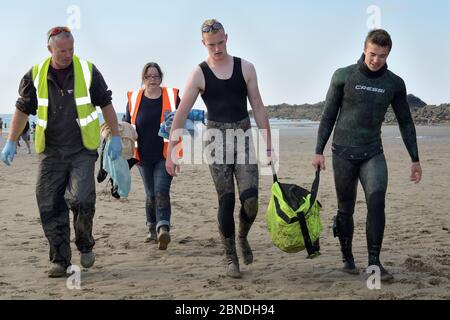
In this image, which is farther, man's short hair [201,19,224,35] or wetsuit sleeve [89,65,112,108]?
wetsuit sleeve [89,65,112,108]

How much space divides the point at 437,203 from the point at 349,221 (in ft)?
15.2

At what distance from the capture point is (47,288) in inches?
208

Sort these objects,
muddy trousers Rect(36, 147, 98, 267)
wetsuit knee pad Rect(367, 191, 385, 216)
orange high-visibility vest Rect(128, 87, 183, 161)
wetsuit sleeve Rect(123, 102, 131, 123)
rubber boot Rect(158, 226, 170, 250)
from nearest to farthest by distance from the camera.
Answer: wetsuit knee pad Rect(367, 191, 385, 216) < muddy trousers Rect(36, 147, 98, 267) < rubber boot Rect(158, 226, 170, 250) < orange high-visibility vest Rect(128, 87, 183, 161) < wetsuit sleeve Rect(123, 102, 131, 123)

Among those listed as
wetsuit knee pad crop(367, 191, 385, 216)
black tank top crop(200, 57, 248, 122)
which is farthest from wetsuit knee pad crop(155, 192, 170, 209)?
wetsuit knee pad crop(367, 191, 385, 216)

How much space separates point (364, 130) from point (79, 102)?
267cm

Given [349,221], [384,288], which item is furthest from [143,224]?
[384,288]

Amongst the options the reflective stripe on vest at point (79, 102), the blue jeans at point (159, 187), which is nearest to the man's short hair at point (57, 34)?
the reflective stripe on vest at point (79, 102)

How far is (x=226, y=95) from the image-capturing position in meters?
5.53

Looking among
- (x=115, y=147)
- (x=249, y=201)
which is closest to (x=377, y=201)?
(x=249, y=201)

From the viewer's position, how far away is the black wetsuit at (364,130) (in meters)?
5.41

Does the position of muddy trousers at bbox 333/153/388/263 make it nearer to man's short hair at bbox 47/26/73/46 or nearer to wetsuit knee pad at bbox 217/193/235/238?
wetsuit knee pad at bbox 217/193/235/238

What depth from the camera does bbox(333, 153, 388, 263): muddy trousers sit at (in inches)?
211

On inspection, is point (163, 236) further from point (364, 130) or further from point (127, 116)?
point (364, 130)

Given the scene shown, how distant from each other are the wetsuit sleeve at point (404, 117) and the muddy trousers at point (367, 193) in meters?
0.33
